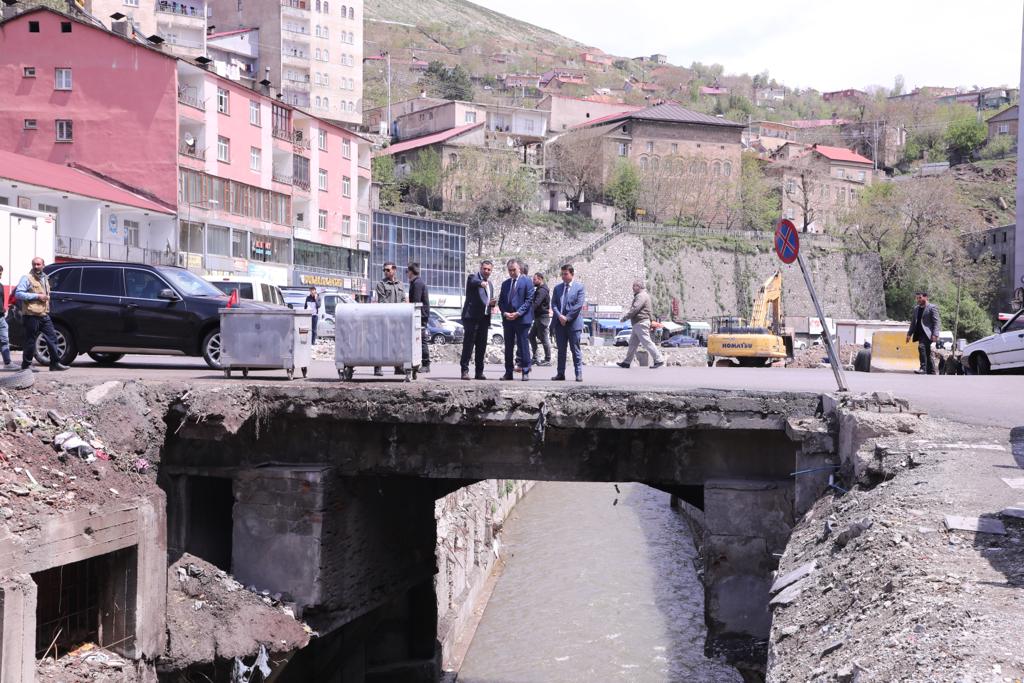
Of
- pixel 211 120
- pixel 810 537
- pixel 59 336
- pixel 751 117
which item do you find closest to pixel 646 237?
pixel 211 120

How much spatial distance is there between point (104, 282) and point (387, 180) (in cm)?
7261

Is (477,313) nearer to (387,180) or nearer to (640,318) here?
(640,318)

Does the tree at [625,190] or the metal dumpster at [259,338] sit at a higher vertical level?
the tree at [625,190]

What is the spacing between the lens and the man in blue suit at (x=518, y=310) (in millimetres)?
14773

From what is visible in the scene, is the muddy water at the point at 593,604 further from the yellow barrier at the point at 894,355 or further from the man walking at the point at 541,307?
the yellow barrier at the point at 894,355

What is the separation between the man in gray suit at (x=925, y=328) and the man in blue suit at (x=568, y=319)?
7698mm

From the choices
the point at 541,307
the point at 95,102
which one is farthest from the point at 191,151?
the point at 541,307

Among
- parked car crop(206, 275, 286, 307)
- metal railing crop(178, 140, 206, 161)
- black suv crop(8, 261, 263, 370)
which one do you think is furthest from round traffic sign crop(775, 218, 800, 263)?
metal railing crop(178, 140, 206, 161)

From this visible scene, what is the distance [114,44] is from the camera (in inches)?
1668

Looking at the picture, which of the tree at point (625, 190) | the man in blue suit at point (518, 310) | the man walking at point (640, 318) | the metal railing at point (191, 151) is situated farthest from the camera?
the tree at point (625, 190)

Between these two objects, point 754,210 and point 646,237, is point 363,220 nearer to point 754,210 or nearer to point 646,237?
point 646,237

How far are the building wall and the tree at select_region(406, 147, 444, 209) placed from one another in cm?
4372

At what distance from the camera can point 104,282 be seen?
16.1 meters

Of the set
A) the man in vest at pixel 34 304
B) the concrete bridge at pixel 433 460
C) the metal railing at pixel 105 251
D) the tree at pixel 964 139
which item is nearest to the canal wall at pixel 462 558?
the concrete bridge at pixel 433 460
